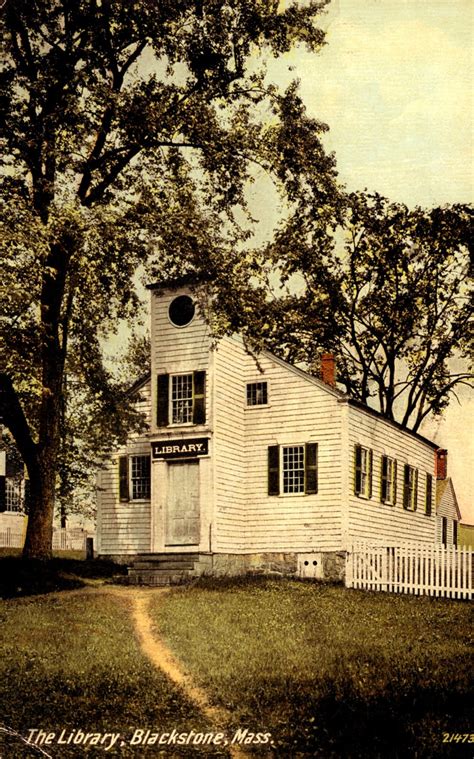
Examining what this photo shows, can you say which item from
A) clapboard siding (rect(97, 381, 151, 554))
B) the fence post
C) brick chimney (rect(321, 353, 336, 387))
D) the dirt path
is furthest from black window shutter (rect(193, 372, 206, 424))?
the fence post

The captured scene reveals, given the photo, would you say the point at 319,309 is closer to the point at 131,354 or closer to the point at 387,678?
the point at 131,354

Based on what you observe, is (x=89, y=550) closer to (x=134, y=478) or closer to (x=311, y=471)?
(x=134, y=478)

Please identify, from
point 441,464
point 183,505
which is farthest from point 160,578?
point 441,464

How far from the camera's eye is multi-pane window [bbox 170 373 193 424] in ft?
72.1

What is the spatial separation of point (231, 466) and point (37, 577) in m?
5.60

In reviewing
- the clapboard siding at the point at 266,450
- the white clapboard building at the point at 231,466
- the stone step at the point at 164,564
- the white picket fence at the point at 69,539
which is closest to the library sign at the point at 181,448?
the white clapboard building at the point at 231,466

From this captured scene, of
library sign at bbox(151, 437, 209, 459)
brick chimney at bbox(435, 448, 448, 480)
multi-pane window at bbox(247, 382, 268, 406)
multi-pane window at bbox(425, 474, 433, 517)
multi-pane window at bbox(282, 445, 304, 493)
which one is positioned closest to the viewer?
library sign at bbox(151, 437, 209, 459)

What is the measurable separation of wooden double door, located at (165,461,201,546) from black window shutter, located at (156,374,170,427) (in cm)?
101

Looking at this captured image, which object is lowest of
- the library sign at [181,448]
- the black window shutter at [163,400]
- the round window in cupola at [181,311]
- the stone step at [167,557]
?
the stone step at [167,557]

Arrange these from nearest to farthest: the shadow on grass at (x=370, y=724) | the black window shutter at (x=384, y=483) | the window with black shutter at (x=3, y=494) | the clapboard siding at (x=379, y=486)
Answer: the shadow on grass at (x=370, y=724) → the clapboard siding at (x=379, y=486) → the black window shutter at (x=384, y=483) → the window with black shutter at (x=3, y=494)

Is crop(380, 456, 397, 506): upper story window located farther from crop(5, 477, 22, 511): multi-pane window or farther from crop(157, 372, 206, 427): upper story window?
crop(5, 477, 22, 511): multi-pane window

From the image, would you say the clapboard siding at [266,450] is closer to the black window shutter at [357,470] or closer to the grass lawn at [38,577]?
the black window shutter at [357,470]

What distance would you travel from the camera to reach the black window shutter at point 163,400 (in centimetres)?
2211

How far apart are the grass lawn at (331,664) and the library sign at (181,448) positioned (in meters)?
3.65
